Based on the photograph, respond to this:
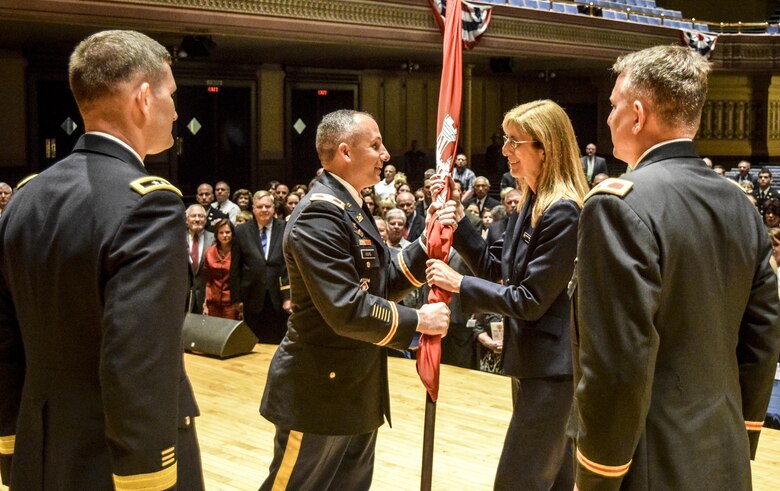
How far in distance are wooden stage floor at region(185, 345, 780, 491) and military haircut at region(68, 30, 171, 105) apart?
99.8 inches

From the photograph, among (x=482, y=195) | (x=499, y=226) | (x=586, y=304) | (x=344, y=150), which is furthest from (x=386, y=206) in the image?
(x=586, y=304)

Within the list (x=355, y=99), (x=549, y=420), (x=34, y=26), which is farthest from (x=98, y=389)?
(x=355, y=99)

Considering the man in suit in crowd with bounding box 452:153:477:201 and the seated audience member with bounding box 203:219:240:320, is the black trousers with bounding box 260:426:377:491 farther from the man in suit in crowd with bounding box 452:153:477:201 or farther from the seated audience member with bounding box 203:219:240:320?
the man in suit in crowd with bounding box 452:153:477:201

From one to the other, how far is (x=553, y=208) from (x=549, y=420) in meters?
0.62

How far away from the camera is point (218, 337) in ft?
21.4

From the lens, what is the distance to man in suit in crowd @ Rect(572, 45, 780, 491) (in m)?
1.72

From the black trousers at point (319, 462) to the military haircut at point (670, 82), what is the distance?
1420 millimetres

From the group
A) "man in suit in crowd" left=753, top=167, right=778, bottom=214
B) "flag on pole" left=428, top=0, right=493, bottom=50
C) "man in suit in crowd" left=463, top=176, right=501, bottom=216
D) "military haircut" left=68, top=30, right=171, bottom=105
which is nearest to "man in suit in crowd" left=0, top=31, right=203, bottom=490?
"military haircut" left=68, top=30, right=171, bottom=105

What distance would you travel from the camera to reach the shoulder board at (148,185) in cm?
172

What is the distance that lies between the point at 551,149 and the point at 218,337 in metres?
4.25

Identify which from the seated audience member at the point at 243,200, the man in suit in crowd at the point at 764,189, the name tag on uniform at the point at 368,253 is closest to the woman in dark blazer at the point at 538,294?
the name tag on uniform at the point at 368,253

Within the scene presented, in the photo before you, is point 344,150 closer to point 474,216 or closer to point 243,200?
point 474,216

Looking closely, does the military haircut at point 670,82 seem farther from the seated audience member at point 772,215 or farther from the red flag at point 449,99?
the seated audience member at point 772,215

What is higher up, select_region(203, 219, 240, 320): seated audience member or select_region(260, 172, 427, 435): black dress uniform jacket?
select_region(260, 172, 427, 435): black dress uniform jacket
